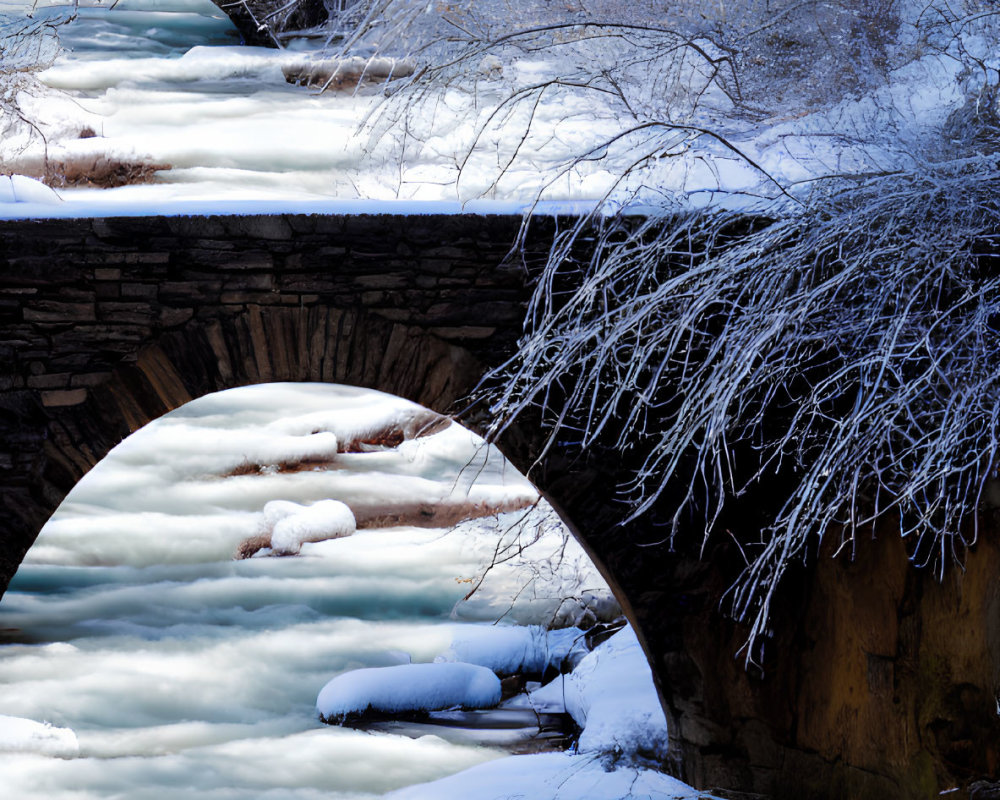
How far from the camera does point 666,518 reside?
3.74 meters

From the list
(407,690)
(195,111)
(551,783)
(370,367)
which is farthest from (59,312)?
(195,111)

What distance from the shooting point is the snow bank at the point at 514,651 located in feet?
20.7

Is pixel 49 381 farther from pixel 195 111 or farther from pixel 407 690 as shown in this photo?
pixel 195 111

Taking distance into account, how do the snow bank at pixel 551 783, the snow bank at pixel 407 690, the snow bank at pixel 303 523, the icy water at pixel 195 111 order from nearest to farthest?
the snow bank at pixel 551 783, the snow bank at pixel 407 690, the snow bank at pixel 303 523, the icy water at pixel 195 111

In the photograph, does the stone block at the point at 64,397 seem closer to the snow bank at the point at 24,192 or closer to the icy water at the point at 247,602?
the snow bank at the point at 24,192

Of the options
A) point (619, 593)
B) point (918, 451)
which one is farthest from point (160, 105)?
point (918, 451)

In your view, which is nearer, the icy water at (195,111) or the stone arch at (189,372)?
the stone arch at (189,372)

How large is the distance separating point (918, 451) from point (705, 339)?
765 mm

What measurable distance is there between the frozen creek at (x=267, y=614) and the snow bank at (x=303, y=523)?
0.08 m

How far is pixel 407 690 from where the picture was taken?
18.9 feet

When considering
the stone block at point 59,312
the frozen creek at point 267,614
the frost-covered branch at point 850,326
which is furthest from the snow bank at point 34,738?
the frost-covered branch at point 850,326

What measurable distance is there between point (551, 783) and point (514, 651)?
2183 mm

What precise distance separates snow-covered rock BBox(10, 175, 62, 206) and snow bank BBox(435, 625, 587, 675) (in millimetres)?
3756

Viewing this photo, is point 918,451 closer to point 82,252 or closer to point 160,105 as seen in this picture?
point 82,252
